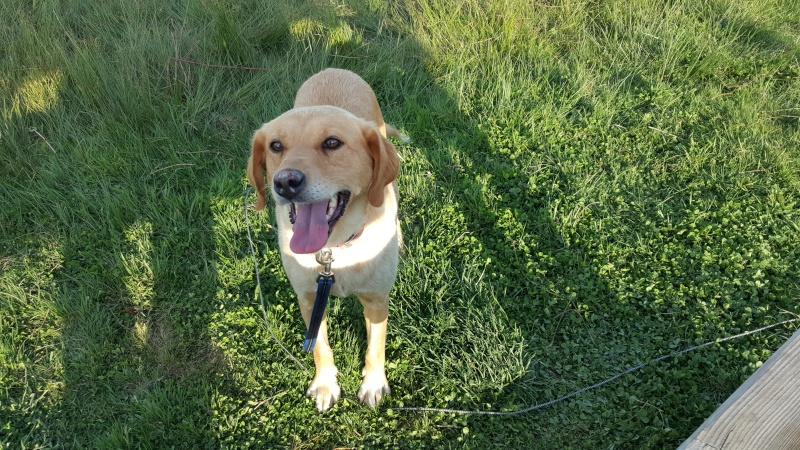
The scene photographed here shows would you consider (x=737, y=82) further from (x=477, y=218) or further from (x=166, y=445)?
(x=166, y=445)

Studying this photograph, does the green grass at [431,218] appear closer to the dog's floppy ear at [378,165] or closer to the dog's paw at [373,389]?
the dog's paw at [373,389]

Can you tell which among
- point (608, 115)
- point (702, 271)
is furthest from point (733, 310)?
point (608, 115)

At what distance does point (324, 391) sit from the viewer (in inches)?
108

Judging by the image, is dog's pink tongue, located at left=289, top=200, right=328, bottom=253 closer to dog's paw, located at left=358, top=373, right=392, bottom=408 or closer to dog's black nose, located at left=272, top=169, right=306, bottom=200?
dog's black nose, located at left=272, top=169, right=306, bottom=200

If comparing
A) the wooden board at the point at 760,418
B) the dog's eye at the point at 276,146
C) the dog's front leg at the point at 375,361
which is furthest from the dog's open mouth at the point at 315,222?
the wooden board at the point at 760,418

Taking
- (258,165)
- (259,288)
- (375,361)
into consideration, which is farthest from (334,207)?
(259,288)

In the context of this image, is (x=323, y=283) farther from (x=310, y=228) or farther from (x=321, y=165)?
(x=321, y=165)

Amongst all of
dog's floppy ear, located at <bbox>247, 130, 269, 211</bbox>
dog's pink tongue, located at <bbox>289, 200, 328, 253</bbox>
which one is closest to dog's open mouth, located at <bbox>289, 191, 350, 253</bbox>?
dog's pink tongue, located at <bbox>289, 200, 328, 253</bbox>

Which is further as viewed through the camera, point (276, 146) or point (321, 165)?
point (276, 146)

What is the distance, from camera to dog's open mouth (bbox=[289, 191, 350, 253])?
2.12 meters

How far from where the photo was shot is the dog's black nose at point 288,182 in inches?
76.2

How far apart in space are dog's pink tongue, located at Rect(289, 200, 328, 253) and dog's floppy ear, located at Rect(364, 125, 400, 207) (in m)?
0.24

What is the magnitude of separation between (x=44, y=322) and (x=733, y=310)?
4.29m

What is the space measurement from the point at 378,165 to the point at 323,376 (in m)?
1.27
